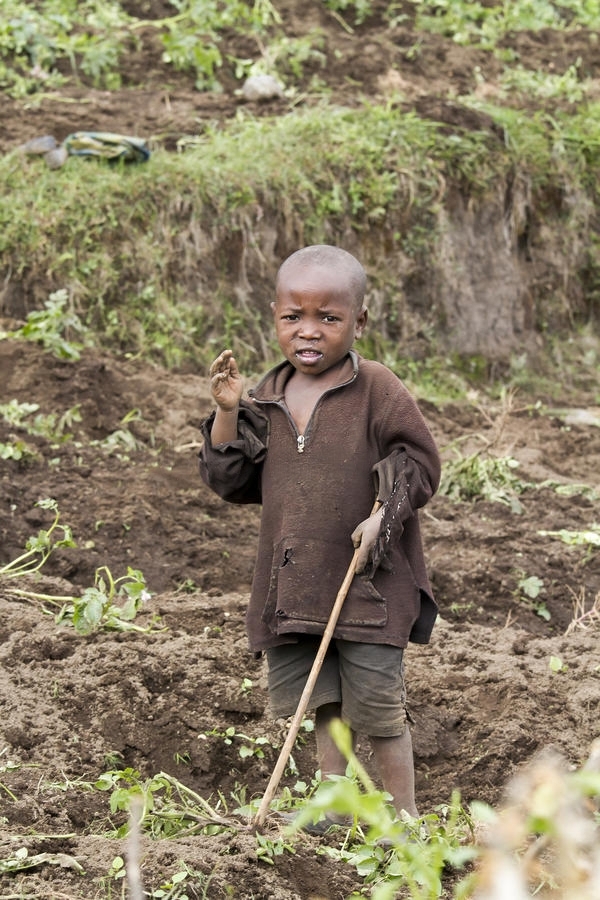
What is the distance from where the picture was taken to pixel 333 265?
352cm

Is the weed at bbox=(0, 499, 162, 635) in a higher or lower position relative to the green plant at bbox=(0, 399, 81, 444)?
higher

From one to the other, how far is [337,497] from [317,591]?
263 mm

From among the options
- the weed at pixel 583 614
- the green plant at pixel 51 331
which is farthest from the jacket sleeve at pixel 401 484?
the green plant at pixel 51 331

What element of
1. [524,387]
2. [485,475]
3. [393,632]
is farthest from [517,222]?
[393,632]

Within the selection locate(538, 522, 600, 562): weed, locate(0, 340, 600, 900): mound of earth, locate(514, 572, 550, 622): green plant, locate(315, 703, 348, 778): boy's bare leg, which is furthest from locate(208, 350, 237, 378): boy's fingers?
locate(538, 522, 600, 562): weed

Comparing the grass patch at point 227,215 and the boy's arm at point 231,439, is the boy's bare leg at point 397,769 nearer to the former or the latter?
the boy's arm at point 231,439

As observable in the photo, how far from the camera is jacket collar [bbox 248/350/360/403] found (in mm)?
3609

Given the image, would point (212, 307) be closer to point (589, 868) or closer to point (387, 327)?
point (387, 327)

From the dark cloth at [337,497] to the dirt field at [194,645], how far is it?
0.63 metres

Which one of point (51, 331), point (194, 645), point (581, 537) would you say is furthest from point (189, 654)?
point (51, 331)

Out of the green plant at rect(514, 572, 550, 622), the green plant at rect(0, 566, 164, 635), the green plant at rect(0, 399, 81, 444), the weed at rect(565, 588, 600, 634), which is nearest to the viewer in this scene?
the green plant at rect(0, 566, 164, 635)

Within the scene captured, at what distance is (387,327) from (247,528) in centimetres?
374

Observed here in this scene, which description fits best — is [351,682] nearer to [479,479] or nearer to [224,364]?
[224,364]

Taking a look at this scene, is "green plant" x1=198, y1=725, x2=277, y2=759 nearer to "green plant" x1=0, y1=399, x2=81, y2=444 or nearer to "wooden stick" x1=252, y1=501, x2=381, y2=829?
"wooden stick" x1=252, y1=501, x2=381, y2=829
